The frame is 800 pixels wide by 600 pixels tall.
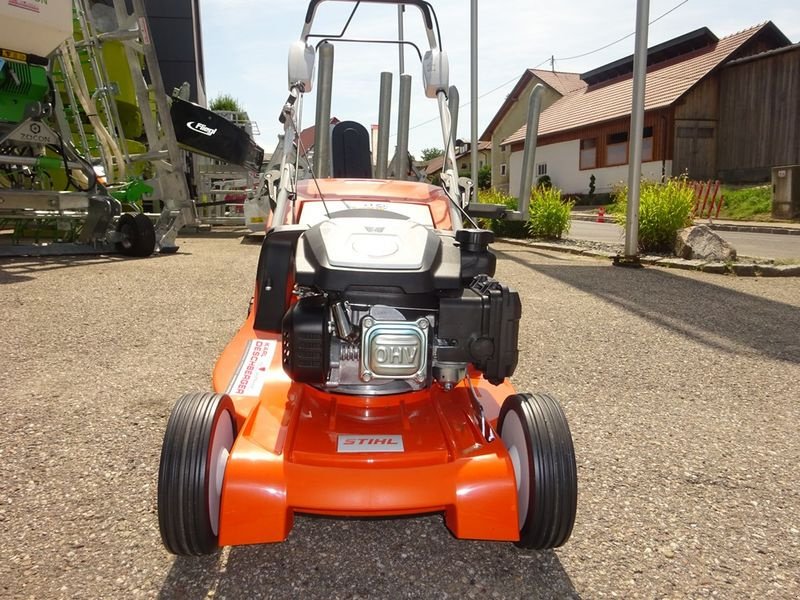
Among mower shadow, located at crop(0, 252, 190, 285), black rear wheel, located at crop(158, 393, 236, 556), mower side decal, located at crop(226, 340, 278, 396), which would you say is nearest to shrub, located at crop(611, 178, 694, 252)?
mower shadow, located at crop(0, 252, 190, 285)

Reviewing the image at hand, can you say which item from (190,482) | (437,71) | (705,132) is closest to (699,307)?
(437,71)

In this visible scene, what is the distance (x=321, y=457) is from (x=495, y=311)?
68 cm

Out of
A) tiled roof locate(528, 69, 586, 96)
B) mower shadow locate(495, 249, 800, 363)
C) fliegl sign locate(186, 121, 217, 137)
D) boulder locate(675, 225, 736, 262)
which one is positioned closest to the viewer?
mower shadow locate(495, 249, 800, 363)

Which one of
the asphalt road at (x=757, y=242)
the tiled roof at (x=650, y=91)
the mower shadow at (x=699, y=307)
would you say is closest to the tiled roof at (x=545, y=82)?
A: the tiled roof at (x=650, y=91)

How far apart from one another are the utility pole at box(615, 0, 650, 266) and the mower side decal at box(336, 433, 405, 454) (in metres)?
6.88

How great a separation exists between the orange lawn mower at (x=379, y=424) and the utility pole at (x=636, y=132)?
21.4 ft

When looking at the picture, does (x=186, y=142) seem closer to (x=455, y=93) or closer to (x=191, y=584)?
(x=455, y=93)

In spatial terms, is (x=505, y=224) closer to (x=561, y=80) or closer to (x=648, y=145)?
(x=648, y=145)

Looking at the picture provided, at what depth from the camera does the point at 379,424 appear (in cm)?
233

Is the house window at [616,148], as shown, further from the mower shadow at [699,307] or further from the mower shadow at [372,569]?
the mower shadow at [372,569]

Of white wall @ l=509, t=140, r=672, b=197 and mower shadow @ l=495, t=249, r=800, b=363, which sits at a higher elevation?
white wall @ l=509, t=140, r=672, b=197

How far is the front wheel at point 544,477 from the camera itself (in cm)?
203

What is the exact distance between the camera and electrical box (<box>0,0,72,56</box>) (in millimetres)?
7305

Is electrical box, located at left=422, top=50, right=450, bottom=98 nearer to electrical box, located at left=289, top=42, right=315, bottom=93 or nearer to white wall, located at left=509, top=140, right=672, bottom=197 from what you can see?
electrical box, located at left=289, top=42, right=315, bottom=93
